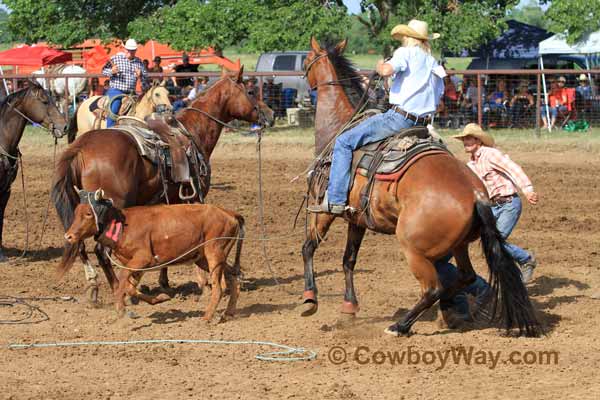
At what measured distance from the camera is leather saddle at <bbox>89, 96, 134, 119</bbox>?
12.2 meters

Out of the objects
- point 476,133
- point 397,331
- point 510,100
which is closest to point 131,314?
point 397,331

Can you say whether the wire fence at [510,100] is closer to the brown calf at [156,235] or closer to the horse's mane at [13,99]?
the horse's mane at [13,99]

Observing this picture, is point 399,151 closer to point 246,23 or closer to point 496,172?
point 496,172

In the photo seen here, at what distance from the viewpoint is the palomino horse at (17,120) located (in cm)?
1054

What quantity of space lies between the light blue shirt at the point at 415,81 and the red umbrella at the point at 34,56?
2478 centimetres

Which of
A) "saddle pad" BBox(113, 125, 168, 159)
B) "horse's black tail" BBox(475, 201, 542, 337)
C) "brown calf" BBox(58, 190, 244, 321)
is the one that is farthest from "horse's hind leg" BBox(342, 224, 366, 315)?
"saddle pad" BBox(113, 125, 168, 159)

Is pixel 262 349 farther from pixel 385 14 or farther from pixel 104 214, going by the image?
pixel 385 14

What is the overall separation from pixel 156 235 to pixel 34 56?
976 inches

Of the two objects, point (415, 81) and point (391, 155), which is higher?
point (415, 81)

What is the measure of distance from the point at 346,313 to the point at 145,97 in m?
5.09

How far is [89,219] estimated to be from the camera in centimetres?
743

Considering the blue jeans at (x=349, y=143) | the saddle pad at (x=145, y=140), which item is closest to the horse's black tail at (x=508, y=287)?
the blue jeans at (x=349, y=143)

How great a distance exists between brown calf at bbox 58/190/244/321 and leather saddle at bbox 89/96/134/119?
462 cm

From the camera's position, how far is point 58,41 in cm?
2872
